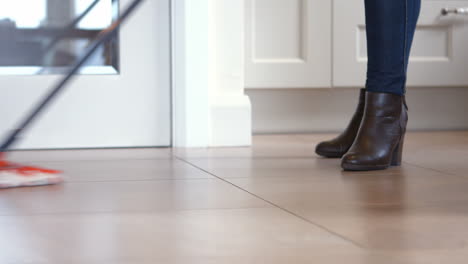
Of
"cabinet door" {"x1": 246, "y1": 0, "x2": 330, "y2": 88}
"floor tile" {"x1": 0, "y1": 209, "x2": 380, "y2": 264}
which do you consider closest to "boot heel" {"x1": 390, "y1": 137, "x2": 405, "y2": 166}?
"floor tile" {"x1": 0, "y1": 209, "x2": 380, "y2": 264}

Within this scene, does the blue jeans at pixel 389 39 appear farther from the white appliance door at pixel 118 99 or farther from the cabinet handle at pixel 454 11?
the cabinet handle at pixel 454 11

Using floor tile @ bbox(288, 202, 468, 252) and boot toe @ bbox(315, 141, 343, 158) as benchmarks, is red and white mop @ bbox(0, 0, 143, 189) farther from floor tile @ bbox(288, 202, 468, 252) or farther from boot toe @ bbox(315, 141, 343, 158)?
boot toe @ bbox(315, 141, 343, 158)

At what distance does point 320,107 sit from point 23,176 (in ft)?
4.74

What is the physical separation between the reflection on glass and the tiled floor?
0.40 meters

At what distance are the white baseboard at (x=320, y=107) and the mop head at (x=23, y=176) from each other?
4.04 ft

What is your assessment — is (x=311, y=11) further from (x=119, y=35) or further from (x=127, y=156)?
(x=127, y=156)

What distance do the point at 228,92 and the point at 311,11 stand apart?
488 mm

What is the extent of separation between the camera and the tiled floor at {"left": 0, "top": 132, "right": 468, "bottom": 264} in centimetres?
78

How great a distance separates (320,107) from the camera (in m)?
2.60

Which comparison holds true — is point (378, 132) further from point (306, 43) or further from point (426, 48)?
point (426, 48)

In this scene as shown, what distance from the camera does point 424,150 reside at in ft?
6.46

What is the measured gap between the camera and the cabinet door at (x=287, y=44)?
2.46 metres

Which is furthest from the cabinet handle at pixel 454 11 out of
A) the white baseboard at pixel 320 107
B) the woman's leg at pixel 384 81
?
the woman's leg at pixel 384 81

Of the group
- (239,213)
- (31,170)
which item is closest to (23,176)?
(31,170)
